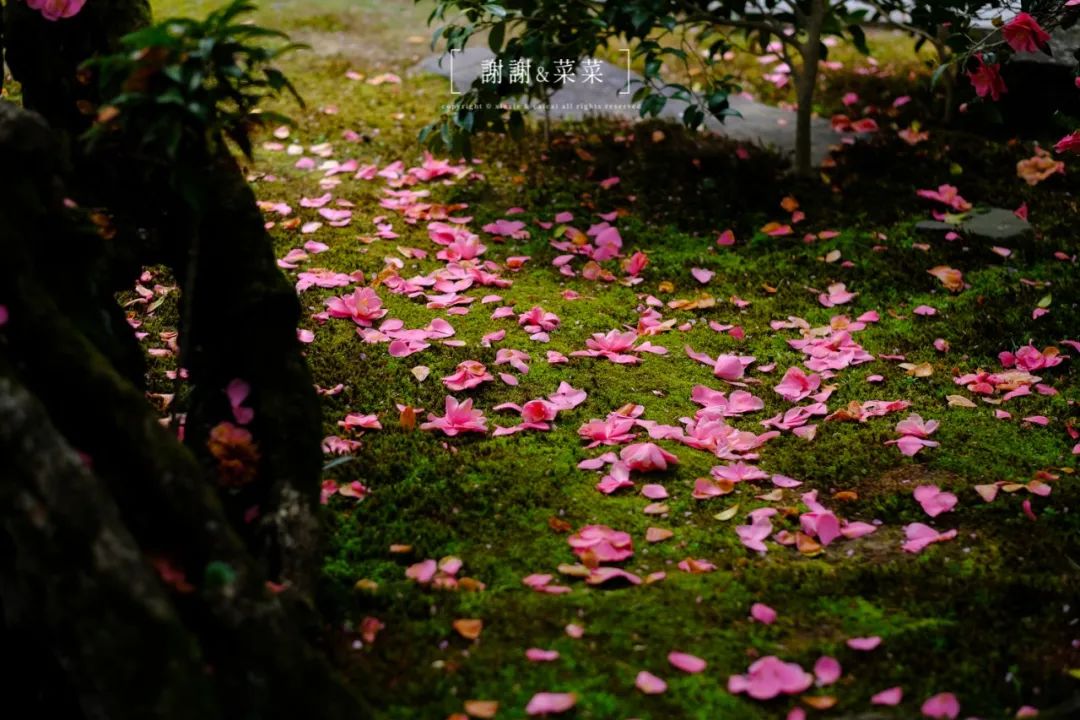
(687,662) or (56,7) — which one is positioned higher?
(56,7)

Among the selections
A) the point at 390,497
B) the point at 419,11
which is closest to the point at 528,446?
the point at 390,497

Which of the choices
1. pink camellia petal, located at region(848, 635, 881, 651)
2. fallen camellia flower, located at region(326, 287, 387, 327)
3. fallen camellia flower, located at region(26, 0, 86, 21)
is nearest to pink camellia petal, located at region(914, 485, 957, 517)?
pink camellia petal, located at region(848, 635, 881, 651)

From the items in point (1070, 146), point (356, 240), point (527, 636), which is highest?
point (1070, 146)

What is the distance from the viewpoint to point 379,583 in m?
2.50

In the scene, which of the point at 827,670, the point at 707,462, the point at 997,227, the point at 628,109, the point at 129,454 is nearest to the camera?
the point at 129,454

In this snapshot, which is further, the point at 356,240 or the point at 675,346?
the point at 356,240

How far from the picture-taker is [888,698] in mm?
2145

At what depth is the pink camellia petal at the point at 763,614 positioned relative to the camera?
2416mm

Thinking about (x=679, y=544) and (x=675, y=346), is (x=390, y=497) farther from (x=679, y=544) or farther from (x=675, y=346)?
(x=675, y=346)

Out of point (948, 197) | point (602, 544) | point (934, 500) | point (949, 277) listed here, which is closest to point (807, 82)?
point (948, 197)

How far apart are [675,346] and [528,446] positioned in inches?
37.0

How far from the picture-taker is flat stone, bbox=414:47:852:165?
18.0 ft

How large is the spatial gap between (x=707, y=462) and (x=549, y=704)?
46.4 inches

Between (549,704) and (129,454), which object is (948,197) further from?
(129,454)
